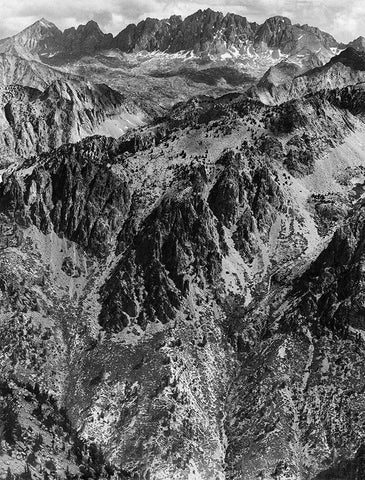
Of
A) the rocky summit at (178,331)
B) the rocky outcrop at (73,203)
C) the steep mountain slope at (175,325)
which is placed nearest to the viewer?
the rocky summit at (178,331)

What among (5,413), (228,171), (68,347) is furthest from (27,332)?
(228,171)

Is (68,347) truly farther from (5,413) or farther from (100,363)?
(5,413)

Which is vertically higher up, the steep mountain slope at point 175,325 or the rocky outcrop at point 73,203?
the rocky outcrop at point 73,203

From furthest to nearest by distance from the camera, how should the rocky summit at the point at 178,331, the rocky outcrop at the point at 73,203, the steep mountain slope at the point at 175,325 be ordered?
the rocky outcrop at the point at 73,203, the steep mountain slope at the point at 175,325, the rocky summit at the point at 178,331

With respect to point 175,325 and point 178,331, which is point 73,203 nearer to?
point 175,325

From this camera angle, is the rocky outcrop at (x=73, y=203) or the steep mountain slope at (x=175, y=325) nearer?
A: the steep mountain slope at (x=175, y=325)

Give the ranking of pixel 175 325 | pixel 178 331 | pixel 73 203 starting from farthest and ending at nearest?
pixel 73 203 → pixel 175 325 → pixel 178 331

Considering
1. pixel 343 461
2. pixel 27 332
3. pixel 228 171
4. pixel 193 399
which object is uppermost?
→ pixel 228 171

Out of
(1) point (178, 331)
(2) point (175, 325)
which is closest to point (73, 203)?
(2) point (175, 325)
